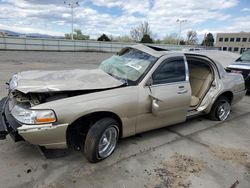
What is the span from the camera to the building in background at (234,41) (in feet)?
198

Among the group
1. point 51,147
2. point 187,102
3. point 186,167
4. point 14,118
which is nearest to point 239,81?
point 187,102

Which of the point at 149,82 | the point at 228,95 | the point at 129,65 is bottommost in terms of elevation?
the point at 228,95

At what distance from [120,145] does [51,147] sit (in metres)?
1.20

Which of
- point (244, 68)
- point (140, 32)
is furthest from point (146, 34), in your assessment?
point (244, 68)

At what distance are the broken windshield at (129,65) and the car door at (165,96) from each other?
0.68 ft

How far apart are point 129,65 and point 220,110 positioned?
2598 millimetres

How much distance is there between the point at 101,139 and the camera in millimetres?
2855

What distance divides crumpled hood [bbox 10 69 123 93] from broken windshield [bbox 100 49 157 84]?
0.65ft

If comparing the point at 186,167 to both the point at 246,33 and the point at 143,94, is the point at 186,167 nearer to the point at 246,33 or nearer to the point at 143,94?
the point at 143,94

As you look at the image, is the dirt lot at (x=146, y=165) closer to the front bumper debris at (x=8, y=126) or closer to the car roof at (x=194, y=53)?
the front bumper debris at (x=8, y=126)

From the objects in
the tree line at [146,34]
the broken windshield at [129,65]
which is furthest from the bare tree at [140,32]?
the broken windshield at [129,65]

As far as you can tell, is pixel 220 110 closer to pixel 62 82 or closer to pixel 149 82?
pixel 149 82

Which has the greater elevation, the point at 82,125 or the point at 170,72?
the point at 170,72

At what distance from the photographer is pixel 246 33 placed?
61.0m
